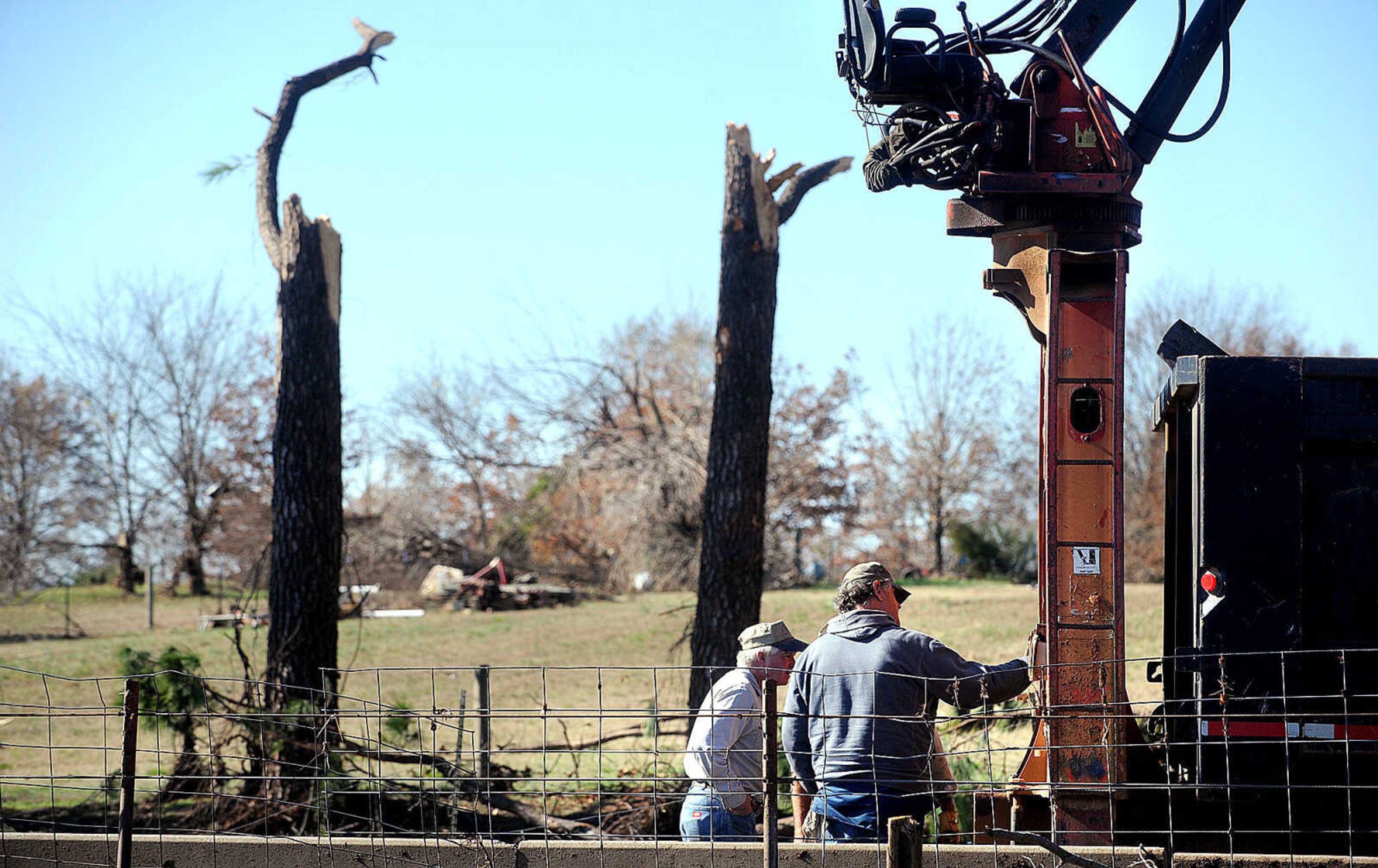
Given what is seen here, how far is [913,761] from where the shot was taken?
489 cm

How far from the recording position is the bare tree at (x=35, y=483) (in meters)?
34.8

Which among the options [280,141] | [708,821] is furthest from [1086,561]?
[280,141]

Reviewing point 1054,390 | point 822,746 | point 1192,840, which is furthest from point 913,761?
point 1054,390

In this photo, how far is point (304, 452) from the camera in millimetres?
9219

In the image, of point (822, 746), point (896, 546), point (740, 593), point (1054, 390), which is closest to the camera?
point (822, 746)

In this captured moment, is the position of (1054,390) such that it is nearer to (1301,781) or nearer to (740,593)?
(1301,781)

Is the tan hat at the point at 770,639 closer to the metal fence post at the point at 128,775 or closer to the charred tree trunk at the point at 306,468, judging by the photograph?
the metal fence post at the point at 128,775

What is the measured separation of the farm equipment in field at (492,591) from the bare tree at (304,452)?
17459mm

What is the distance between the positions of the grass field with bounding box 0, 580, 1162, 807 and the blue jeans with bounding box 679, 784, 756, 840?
2.92 ft

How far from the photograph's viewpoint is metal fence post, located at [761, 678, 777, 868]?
443 cm

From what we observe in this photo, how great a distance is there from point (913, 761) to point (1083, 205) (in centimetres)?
247

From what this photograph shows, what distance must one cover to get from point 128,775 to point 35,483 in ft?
116

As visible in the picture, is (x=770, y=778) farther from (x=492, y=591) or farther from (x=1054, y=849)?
(x=492, y=591)

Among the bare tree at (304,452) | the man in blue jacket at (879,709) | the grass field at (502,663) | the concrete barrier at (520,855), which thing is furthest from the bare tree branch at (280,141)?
the man in blue jacket at (879,709)
